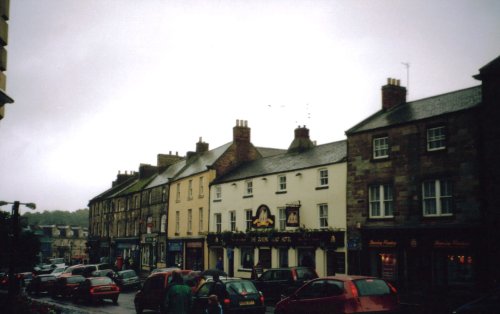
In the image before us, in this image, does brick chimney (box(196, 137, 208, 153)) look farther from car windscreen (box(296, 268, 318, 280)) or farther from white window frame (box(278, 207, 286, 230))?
car windscreen (box(296, 268, 318, 280))

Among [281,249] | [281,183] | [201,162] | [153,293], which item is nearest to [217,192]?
[201,162]

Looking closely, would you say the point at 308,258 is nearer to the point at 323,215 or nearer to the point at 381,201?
the point at 323,215

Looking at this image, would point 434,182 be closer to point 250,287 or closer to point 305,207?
point 305,207

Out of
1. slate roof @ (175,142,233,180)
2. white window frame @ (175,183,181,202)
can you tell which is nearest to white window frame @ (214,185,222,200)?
slate roof @ (175,142,233,180)

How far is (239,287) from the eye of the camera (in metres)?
18.0

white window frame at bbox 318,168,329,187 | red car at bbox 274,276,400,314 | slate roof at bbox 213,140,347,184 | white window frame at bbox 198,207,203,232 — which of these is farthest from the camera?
white window frame at bbox 198,207,203,232

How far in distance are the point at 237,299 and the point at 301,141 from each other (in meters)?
23.7

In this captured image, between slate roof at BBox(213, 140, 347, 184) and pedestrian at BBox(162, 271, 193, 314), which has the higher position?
slate roof at BBox(213, 140, 347, 184)

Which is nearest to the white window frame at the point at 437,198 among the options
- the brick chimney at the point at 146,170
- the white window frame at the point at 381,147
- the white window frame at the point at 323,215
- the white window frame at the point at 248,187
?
the white window frame at the point at 381,147

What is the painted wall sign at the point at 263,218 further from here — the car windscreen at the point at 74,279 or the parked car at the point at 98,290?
the car windscreen at the point at 74,279

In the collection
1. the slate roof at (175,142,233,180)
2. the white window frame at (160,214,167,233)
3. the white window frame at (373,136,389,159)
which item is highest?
the slate roof at (175,142,233,180)

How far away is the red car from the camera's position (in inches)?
530

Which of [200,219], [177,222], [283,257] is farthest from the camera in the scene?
[177,222]

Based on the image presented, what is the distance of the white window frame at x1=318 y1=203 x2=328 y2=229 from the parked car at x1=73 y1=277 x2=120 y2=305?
42.7ft
